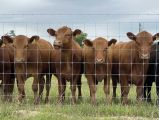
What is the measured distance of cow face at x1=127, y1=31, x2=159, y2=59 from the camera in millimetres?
12725

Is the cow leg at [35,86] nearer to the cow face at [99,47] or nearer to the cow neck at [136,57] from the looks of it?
the cow face at [99,47]

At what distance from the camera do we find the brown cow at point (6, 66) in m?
14.0

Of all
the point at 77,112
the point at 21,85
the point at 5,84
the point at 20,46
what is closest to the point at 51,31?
the point at 20,46

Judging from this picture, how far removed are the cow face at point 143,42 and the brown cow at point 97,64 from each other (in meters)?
0.75

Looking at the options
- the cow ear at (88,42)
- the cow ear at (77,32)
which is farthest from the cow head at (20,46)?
the cow ear at (88,42)

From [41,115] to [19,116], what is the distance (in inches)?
22.2

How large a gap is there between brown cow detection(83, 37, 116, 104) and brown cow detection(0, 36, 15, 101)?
98.5 inches

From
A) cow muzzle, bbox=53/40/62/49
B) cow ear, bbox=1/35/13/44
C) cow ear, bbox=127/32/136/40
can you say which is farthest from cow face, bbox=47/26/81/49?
cow ear, bbox=127/32/136/40

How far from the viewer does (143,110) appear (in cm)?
1100

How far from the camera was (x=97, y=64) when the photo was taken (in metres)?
13.2

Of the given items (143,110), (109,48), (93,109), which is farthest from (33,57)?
(143,110)

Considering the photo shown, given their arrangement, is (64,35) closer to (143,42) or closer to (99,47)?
(99,47)

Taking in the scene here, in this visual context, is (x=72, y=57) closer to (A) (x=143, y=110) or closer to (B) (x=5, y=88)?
(B) (x=5, y=88)

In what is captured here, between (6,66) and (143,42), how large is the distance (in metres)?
4.43
